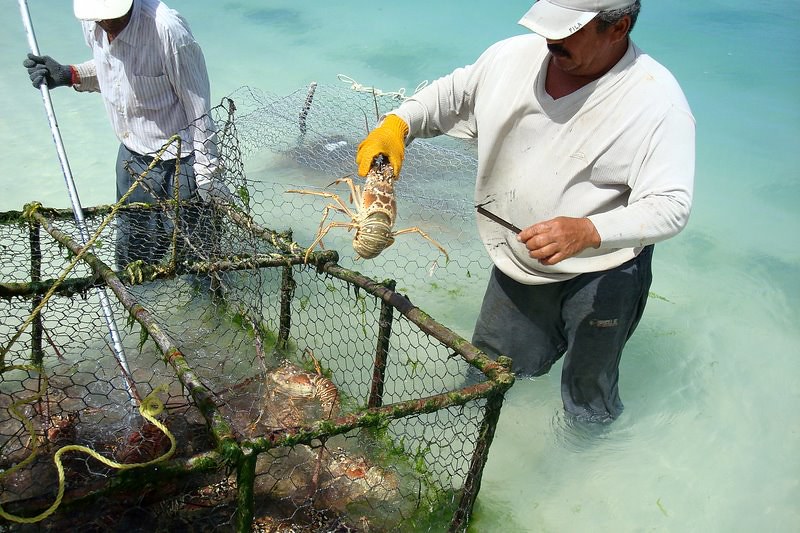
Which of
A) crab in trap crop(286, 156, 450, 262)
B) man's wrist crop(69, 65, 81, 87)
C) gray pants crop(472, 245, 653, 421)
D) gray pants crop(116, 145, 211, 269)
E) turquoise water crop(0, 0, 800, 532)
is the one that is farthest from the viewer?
man's wrist crop(69, 65, 81, 87)

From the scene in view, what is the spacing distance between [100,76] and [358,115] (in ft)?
9.38

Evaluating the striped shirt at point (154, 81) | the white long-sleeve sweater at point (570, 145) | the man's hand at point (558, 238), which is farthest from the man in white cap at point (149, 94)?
the man's hand at point (558, 238)

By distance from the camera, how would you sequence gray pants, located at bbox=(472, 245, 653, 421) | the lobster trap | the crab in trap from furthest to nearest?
gray pants, located at bbox=(472, 245, 653, 421)
the crab in trap
the lobster trap

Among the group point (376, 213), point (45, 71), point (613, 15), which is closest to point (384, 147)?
point (376, 213)

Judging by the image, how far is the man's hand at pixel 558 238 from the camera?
2299mm

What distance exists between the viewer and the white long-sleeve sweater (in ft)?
7.89

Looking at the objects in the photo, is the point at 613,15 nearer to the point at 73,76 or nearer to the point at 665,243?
the point at 73,76

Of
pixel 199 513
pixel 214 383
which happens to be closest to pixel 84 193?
pixel 214 383

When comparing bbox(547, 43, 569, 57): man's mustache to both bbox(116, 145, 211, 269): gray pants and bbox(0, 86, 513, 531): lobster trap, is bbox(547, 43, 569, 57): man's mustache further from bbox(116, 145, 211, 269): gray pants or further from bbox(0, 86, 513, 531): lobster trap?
bbox(116, 145, 211, 269): gray pants

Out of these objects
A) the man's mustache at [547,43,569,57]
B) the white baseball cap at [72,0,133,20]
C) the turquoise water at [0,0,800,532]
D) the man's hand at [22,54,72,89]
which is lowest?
the turquoise water at [0,0,800,532]

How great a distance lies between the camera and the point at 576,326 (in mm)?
3057

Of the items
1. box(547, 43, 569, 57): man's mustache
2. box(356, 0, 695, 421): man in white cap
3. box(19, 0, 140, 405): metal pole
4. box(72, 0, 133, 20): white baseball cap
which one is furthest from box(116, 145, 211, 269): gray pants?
box(547, 43, 569, 57): man's mustache

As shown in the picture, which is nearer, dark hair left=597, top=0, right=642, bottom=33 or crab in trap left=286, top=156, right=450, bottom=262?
dark hair left=597, top=0, right=642, bottom=33

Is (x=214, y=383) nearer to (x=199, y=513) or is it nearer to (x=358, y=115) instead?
(x=199, y=513)
